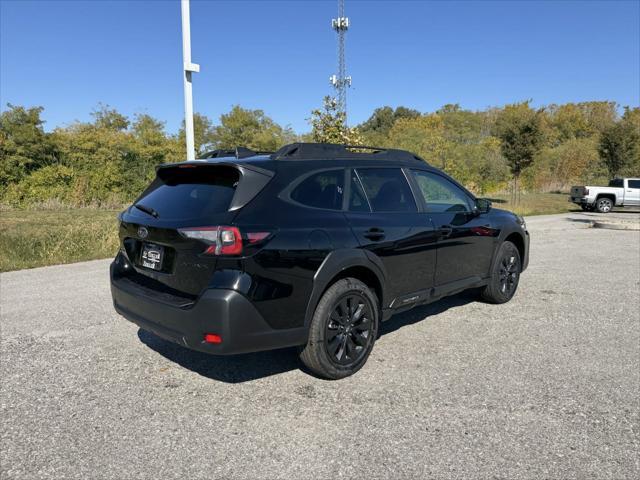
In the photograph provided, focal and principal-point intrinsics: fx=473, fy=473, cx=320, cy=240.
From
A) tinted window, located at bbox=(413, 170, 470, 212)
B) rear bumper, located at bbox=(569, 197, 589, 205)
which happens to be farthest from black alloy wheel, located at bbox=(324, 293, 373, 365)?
rear bumper, located at bbox=(569, 197, 589, 205)

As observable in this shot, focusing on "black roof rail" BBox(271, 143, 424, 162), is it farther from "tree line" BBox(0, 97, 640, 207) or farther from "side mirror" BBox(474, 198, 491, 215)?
"tree line" BBox(0, 97, 640, 207)

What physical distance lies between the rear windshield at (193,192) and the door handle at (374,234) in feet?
3.80

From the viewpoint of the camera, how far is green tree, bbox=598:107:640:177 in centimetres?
3222

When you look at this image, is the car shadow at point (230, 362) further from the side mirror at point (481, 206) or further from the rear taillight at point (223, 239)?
the side mirror at point (481, 206)

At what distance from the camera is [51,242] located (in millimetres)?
9469

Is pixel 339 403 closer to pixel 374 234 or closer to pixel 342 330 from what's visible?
pixel 342 330

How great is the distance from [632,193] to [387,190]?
80.2 ft

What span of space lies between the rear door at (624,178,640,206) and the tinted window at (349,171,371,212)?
Answer: 962 inches

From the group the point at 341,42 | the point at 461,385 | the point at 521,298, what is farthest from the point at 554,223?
the point at 341,42

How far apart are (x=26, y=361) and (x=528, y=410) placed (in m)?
3.97

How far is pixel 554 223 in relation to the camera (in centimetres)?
1653

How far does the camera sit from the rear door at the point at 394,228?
386 cm

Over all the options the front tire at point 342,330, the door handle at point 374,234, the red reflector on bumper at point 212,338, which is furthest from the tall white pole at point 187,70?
the red reflector on bumper at point 212,338

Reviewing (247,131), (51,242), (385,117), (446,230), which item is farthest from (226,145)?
(385,117)
